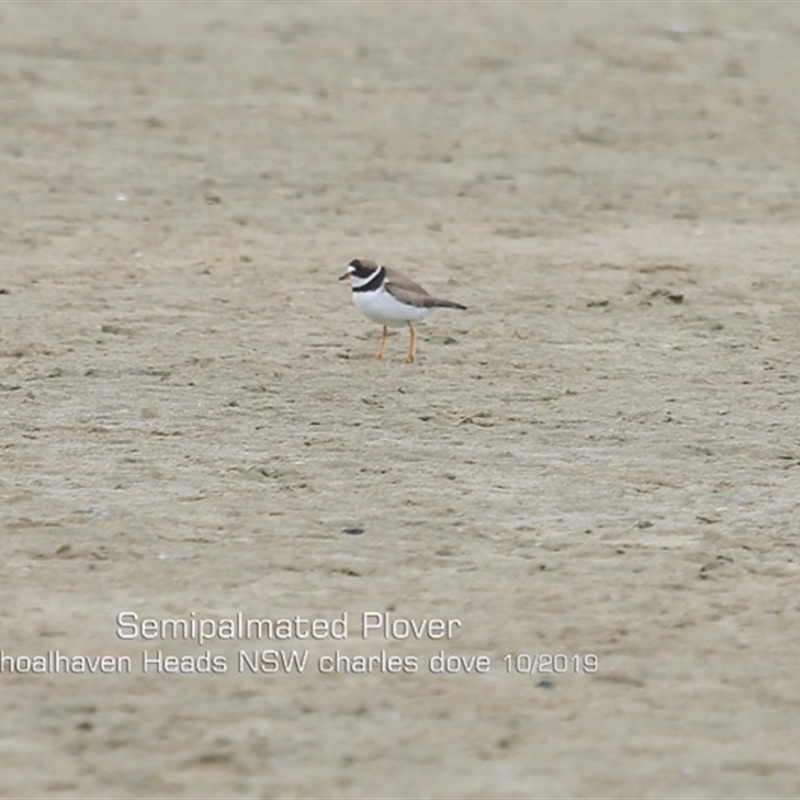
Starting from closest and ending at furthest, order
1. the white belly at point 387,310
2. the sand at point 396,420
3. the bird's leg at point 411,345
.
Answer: the sand at point 396,420, the white belly at point 387,310, the bird's leg at point 411,345

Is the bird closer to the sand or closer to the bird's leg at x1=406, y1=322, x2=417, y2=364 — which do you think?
the bird's leg at x1=406, y1=322, x2=417, y2=364

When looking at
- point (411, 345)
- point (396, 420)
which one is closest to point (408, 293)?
point (411, 345)

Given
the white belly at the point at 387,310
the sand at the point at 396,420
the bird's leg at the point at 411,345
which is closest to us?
the sand at the point at 396,420

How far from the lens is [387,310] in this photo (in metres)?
9.38

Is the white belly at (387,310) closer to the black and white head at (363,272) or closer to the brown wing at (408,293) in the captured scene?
the brown wing at (408,293)

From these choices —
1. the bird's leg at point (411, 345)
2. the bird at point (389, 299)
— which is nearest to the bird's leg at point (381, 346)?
the bird at point (389, 299)

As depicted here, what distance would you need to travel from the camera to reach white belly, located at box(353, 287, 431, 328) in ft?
30.8

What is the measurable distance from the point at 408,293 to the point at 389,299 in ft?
0.35

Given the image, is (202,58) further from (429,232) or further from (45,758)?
(45,758)

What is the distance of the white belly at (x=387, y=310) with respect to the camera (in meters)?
9.38

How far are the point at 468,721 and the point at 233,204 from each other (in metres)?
6.83

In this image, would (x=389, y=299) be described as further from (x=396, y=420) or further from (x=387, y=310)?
(x=396, y=420)

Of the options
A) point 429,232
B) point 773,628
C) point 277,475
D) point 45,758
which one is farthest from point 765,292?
point 45,758

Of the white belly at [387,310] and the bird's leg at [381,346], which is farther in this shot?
the bird's leg at [381,346]
